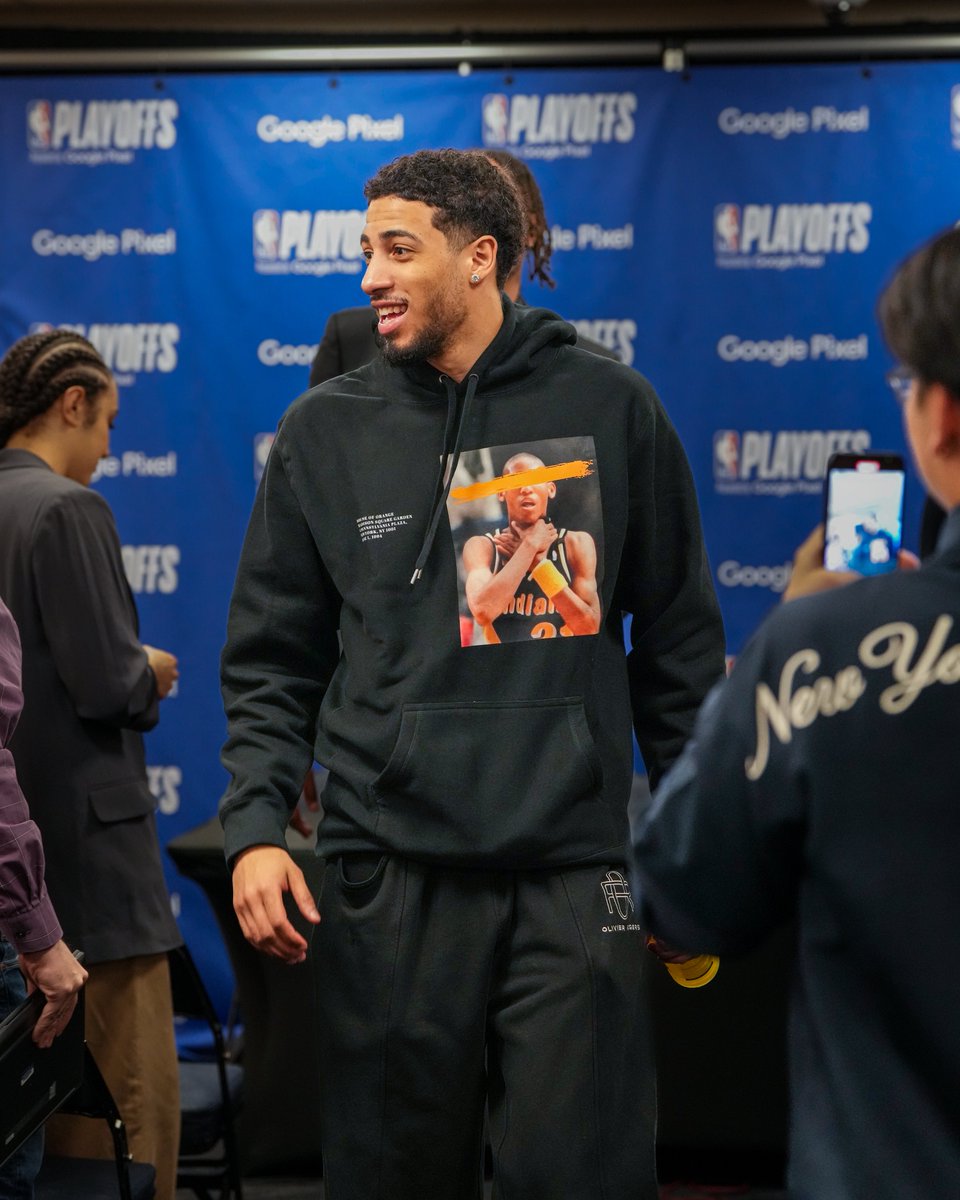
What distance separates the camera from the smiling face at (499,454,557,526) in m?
1.87

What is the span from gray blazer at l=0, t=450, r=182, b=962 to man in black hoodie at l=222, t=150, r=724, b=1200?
0.84 m

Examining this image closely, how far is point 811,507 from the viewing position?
4.48 m

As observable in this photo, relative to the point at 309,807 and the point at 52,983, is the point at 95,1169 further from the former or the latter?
the point at 309,807

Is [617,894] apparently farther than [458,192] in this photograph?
No

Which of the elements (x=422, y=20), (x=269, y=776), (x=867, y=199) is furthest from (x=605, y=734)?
(x=422, y=20)

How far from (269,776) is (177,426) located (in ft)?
9.36

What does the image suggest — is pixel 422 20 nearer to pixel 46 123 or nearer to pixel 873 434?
pixel 46 123

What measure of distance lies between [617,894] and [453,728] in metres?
0.29

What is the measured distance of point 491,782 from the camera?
69.7 inches

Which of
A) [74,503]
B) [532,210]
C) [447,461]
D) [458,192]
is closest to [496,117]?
[532,210]

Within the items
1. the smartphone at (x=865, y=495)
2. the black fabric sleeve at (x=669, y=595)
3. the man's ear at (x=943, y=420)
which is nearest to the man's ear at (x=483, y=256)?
the black fabric sleeve at (x=669, y=595)

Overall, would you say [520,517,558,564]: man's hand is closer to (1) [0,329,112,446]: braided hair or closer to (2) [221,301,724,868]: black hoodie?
(2) [221,301,724,868]: black hoodie

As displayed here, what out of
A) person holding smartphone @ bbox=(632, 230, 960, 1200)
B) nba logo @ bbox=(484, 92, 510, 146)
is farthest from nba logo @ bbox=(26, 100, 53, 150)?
person holding smartphone @ bbox=(632, 230, 960, 1200)

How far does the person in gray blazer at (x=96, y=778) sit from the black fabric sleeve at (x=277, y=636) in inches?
33.2
